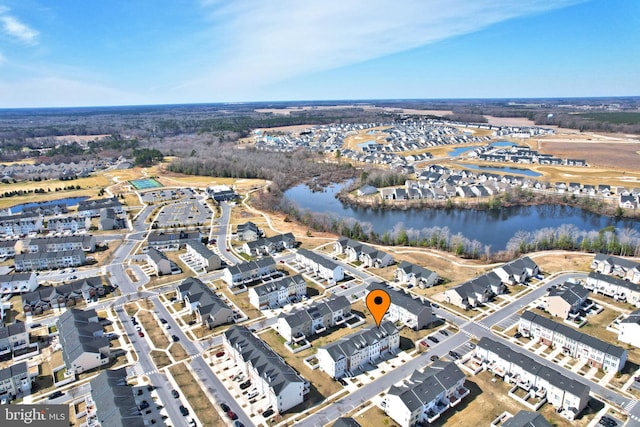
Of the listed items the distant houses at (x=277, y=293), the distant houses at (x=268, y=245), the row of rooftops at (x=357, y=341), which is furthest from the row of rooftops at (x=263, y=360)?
the distant houses at (x=268, y=245)

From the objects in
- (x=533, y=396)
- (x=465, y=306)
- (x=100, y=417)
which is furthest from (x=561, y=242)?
(x=100, y=417)

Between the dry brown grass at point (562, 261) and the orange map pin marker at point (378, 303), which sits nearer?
the orange map pin marker at point (378, 303)

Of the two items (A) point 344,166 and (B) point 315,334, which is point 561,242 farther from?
(A) point 344,166

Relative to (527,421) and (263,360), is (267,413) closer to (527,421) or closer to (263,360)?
(263,360)

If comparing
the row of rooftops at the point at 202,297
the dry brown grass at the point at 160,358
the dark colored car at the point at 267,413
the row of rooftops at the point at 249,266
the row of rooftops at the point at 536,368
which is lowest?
the dark colored car at the point at 267,413

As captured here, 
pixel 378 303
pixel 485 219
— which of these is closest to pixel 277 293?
pixel 378 303

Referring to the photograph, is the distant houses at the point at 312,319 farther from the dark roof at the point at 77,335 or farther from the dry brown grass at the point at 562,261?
the dry brown grass at the point at 562,261

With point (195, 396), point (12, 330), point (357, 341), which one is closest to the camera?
point (195, 396)
